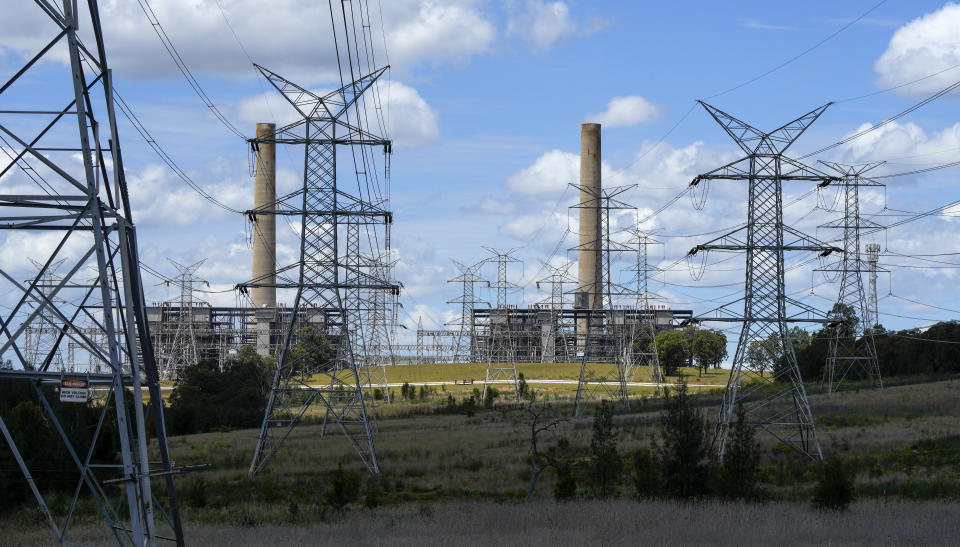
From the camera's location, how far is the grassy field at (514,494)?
68.5ft

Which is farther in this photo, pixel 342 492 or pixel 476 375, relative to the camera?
pixel 476 375

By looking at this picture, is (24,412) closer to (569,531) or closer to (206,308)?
(569,531)

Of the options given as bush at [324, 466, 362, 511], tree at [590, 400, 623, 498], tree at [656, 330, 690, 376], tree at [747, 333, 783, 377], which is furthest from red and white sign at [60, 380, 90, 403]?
tree at [656, 330, 690, 376]

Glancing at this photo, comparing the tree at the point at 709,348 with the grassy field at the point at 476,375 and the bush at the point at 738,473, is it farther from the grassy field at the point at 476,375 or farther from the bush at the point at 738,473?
the bush at the point at 738,473

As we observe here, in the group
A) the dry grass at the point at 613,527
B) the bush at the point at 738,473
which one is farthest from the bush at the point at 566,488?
the bush at the point at 738,473

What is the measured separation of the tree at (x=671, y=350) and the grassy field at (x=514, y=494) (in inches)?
3132

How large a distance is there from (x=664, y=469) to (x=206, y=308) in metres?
135

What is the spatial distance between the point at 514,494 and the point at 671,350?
112 metres

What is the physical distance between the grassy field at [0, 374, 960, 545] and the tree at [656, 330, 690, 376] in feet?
261

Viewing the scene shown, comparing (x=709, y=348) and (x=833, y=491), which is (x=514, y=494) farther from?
(x=709, y=348)

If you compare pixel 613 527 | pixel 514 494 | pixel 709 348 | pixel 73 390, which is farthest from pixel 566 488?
pixel 709 348

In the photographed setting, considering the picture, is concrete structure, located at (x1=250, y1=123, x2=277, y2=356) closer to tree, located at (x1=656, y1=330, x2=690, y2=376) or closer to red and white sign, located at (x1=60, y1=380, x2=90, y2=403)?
tree, located at (x1=656, y1=330, x2=690, y2=376)

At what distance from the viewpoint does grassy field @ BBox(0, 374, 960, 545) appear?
2089 centimetres

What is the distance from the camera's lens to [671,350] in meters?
140
